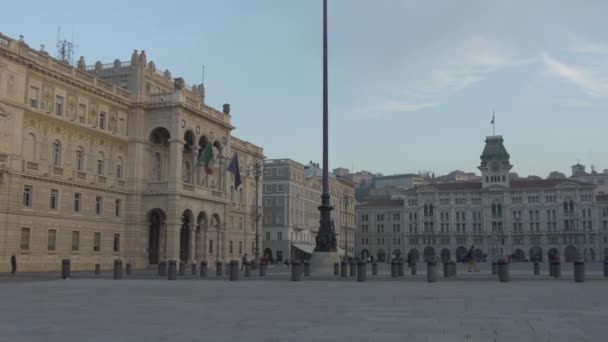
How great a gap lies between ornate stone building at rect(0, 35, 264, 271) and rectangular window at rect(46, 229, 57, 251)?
8 centimetres

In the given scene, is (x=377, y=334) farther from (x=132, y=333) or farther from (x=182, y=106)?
(x=182, y=106)

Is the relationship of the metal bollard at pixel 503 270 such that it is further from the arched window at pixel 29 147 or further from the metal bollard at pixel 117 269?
the arched window at pixel 29 147

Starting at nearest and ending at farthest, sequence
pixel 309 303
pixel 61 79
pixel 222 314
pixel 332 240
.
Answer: pixel 222 314
pixel 309 303
pixel 332 240
pixel 61 79

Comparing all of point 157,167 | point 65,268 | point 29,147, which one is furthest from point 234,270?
point 157,167

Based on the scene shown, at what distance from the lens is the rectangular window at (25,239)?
149 feet

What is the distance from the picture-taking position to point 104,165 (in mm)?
55500

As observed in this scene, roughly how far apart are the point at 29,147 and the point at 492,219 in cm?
11839

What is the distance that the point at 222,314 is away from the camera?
564 inches

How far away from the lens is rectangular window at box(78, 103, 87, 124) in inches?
2064

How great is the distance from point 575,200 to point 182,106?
4229 inches

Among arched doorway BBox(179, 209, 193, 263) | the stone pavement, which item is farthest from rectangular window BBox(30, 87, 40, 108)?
the stone pavement

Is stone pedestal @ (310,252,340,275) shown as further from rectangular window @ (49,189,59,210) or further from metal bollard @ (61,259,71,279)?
rectangular window @ (49,189,59,210)

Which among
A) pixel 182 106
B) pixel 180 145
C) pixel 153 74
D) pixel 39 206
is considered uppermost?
pixel 153 74

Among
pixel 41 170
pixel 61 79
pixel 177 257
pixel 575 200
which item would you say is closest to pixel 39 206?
pixel 41 170
